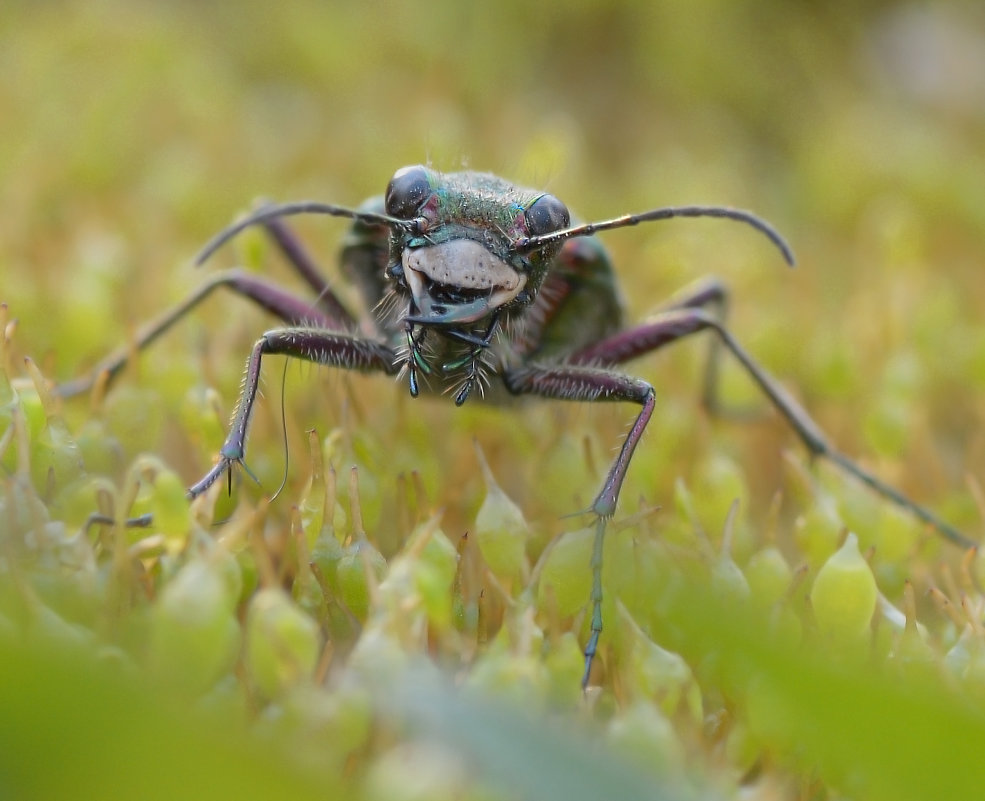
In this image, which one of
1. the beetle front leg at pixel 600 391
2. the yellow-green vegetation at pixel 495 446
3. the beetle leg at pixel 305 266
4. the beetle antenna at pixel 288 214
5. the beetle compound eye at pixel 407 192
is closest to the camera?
the yellow-green vegetation at pixel 495 446

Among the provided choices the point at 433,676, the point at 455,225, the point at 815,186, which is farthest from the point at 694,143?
the point at 433,676

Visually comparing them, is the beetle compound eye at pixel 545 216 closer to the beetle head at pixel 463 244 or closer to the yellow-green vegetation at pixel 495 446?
the beetle head at pixel 463 244

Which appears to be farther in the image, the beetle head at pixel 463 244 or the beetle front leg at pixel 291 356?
the beetle head at pixel 463 244

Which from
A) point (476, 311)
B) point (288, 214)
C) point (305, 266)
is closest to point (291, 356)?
point (288, 214)

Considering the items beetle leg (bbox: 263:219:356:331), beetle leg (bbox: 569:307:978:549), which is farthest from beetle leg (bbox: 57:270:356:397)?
beetle leg (bbox: 569:307:978:549)

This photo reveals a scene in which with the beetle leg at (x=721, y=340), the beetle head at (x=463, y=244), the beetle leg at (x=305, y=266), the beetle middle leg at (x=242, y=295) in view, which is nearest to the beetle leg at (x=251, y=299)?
the beetle middle leg at (x=242, y=295)

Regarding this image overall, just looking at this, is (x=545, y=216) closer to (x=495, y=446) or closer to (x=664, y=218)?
(x=664, y=218)

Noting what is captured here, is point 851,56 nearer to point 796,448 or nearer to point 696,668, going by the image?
point 796,448

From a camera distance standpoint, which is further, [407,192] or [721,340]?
[721,340]
